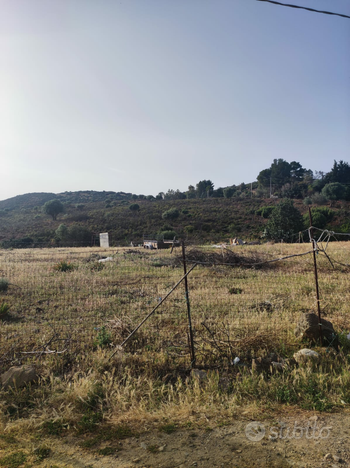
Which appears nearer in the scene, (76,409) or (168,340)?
(76,409)

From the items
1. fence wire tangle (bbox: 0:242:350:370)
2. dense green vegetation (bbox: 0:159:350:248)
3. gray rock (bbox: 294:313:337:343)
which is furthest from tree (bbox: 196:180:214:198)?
gray rock (bbox: 294:313:337:343)

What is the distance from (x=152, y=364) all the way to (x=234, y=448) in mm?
1975

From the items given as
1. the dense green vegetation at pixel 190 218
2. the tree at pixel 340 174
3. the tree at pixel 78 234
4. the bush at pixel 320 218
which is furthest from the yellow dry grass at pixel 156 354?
the tree at pixel 340 174

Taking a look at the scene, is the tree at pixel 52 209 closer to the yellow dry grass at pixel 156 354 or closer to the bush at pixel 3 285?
the bush at pixel 3 285

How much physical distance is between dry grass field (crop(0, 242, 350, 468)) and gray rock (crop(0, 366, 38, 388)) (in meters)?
0.12

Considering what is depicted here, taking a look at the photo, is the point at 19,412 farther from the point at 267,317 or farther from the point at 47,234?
the point at 47,234

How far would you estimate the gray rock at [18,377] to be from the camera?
4.15 metres

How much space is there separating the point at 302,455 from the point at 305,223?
1770 inches

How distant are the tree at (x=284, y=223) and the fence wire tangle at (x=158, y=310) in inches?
1028

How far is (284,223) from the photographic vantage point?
40.4 m

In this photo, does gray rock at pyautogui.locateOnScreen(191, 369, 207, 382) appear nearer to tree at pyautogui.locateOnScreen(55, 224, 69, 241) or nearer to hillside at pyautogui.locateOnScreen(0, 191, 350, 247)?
hillside at pyautogui.locateOnScreen(0, 191, 350, 247)

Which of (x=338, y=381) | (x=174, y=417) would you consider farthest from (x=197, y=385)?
(x=338, y=381)

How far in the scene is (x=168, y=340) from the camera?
5.66 metres

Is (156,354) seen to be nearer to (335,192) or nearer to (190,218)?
(190,218)
